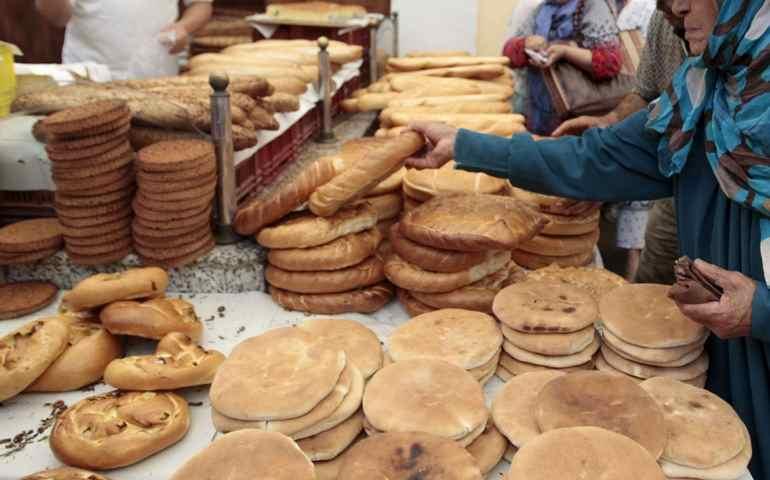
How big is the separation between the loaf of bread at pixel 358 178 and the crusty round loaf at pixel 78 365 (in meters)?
0.82

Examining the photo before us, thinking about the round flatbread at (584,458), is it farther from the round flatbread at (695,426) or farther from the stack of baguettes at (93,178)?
the stack of baguettes at (93,178)

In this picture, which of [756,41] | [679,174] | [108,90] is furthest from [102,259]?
[756,41]

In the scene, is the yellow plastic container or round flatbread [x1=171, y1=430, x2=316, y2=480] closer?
round flatbread [x1=171, y1=430, x2=316, y2=480]

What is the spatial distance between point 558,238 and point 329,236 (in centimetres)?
93

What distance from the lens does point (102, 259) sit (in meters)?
2.39

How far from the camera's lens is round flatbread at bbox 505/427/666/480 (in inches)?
49.4

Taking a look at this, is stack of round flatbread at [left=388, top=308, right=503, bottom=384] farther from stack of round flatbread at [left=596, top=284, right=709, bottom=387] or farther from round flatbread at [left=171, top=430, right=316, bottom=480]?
round flatbread at [left=171, top=430, right=316, bottom=480]

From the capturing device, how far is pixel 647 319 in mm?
1788

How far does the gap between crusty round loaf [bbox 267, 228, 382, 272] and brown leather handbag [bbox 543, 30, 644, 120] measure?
2185 mm

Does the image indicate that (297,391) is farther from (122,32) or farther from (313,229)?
(122,32)

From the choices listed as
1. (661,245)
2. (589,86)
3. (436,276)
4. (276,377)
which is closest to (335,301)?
(436,276)

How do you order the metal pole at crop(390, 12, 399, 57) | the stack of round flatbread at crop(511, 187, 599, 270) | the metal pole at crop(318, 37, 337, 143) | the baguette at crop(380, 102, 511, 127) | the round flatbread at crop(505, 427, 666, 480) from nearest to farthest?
the round flatbread at crop(505, 427, 666, 480)
the stack of round flatbread at crop(511, 187, 599, 270)
the baguette at crop(380, 102, 511, 127)
the metal pole at crop(318, 37, 337, 143)
the metal pole at crop(390, 12, 399, 57)

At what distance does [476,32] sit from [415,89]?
368 centimetres

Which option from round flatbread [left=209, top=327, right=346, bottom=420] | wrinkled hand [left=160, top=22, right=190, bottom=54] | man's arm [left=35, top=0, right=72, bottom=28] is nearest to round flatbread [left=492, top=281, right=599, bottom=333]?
round flatbread [left=209, top=327, right=346, bottom=420]
